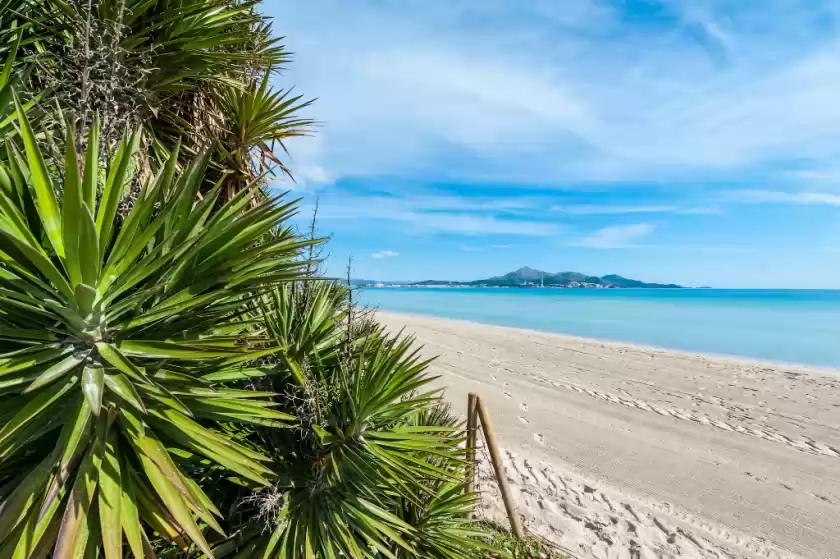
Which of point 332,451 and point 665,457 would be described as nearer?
point 332,451

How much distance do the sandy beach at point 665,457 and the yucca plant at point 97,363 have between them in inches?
141

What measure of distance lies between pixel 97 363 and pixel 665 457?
6987 mm

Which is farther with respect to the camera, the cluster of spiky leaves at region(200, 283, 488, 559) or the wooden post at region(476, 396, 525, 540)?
the wooden post at region(476, 396, 525, 540)

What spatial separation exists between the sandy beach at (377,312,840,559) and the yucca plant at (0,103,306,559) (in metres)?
3.58

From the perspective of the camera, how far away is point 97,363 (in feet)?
5.06

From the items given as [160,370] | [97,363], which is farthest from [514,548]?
[97,363]

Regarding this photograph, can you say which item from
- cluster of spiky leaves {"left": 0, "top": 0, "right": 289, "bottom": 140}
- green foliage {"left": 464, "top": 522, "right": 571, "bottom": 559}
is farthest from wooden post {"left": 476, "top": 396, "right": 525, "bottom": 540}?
cluster of spiky leaves {"left": 0, "top": 0, "right": 289, "bottom": 140}

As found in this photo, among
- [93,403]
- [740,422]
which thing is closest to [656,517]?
[740,422]

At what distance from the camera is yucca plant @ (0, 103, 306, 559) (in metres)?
1.45

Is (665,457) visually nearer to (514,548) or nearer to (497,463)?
(514,548)

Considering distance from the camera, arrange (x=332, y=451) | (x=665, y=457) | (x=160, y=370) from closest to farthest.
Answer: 1. (x=160, y=370)
2. (x=332, y=451)
3. (x=665, y=457)

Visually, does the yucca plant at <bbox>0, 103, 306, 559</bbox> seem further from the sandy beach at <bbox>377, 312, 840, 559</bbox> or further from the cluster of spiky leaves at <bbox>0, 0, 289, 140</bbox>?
the sandy beach at <bbox>377, 312, 840, 559</bbox>

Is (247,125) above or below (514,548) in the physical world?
above

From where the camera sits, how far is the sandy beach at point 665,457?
14.8 ft
